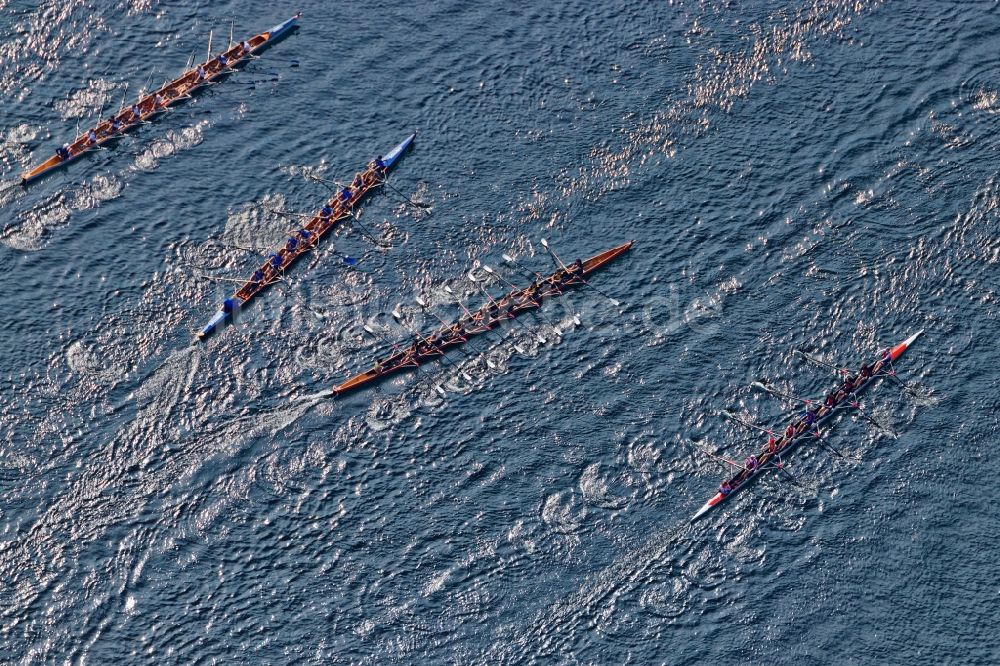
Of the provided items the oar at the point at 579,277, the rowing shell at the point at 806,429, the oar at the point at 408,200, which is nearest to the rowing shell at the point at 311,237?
the oar at the point at 408,200

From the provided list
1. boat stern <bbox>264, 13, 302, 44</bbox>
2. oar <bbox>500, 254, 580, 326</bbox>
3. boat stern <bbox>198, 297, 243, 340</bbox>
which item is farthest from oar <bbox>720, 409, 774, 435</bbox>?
boat stern <bbox>264, 13, 302, 44</bbox>

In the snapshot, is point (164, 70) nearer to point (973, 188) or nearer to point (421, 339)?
point (421, 339)

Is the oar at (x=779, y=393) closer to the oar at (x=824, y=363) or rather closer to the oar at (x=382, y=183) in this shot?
the oar at (x=824, y=363)

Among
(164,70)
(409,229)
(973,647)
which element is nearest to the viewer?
(973,647)

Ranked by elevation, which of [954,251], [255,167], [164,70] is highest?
[164,70]

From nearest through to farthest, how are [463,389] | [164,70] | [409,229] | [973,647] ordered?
[973,647] < [463,389] < [409,229] < [164,70]

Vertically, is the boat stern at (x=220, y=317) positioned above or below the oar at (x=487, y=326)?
above

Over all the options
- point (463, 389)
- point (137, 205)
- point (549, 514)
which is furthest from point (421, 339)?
point (137, 205)
